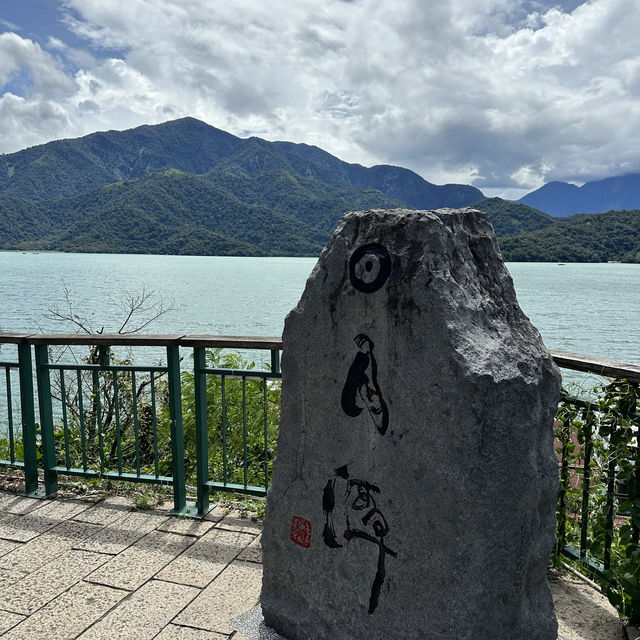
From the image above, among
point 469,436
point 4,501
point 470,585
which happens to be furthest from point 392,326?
point 4,501

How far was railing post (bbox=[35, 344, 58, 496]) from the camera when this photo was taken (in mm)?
4305

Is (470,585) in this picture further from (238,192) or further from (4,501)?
(238,192)

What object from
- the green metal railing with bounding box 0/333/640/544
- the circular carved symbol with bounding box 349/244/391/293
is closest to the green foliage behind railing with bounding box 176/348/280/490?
the green metal railing with bounding box 0/333/640/544

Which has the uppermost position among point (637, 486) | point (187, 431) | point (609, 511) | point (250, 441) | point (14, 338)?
point (14, 338)

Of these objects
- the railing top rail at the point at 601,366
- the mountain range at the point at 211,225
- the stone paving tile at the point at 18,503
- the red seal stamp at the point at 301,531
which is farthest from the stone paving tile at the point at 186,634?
the mountain range at the point at 211,225

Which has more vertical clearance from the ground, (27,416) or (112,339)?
(112,339)

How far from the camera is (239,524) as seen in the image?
402cm

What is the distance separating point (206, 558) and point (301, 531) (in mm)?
1267

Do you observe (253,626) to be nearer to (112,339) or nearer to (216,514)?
(216,514)

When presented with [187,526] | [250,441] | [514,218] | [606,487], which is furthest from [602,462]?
[514,218]

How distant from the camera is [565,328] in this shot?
35.1 m

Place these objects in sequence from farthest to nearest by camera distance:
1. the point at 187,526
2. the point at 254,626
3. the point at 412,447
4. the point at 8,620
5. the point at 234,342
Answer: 1. the point at 187,526
2. the point at 234,342
3. the point at 8,620
4. the point at 254,626
5. the point at 412,447

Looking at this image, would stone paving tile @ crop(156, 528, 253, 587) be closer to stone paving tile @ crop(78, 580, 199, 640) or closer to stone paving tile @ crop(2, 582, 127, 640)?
stone paving tile @ crop(78, 580, 199, 640)

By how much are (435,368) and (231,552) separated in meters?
2.26
